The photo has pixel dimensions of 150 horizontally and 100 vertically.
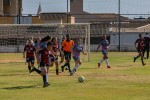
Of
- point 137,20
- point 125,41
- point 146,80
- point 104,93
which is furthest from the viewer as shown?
point 137,20

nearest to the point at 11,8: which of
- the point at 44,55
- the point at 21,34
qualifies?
the point at 21,34

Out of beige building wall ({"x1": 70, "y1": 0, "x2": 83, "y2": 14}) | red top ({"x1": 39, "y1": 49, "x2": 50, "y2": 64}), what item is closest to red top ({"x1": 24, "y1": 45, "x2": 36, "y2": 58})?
red top ({"x1": 39, "y1": 49, "x2": 50, "y2": 64})

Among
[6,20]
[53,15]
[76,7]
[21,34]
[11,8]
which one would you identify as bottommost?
[21,34]

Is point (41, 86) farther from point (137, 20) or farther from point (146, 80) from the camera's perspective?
point (137, 20)

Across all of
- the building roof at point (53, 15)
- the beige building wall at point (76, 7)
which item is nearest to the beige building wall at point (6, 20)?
the building roof at point (53, 15)

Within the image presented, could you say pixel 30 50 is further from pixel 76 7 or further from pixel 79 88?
pixel 76 7

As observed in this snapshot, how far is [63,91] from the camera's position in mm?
15844

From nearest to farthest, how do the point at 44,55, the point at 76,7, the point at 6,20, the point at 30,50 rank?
the point at 44,55
the point at 30,50
the point at 6,20
the point at 76,7

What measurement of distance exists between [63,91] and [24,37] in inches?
1234

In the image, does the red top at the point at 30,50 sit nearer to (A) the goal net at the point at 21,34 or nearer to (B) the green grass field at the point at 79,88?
(B) the green grass field at the point at 79,88

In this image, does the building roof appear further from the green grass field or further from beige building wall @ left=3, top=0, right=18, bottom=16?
the green grass field

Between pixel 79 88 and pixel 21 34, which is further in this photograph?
pixel 21 34

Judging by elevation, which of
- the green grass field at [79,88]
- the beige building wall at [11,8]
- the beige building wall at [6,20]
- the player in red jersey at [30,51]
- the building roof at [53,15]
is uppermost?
the beige building wall at [11,8]

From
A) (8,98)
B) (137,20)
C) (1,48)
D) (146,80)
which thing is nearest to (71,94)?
(8,98)
